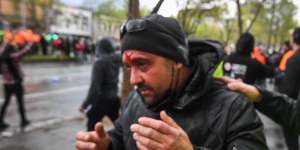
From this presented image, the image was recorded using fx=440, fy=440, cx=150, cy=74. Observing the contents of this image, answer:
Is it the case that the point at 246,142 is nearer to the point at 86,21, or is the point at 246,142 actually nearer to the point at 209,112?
the point at 209,112

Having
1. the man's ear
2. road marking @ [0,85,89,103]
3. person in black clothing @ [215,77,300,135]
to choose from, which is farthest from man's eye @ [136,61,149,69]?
road marking @ [0,85,89,103]

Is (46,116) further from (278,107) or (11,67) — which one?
(278,107)

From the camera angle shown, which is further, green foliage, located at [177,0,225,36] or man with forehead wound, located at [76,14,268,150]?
green foliage, located at [177,0,225,36]

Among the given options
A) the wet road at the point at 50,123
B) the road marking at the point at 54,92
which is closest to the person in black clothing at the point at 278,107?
the wet road at the point at 50,123

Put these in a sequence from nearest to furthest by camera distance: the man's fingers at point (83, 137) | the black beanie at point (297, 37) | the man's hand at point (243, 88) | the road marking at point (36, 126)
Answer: the man's fingers at point (83, 137) < the man's hand at point (243, 88) < the black beanie at point (297, 37) < the road marking at point (36, 126)

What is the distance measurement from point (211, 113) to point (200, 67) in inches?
8.5

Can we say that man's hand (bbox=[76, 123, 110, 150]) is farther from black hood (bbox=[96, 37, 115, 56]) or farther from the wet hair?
the wet hair

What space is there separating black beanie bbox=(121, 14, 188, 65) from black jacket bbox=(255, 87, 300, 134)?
65cm

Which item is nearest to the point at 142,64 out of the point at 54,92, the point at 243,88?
the point at 243,88

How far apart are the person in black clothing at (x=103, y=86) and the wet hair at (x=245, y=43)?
5.33 feet

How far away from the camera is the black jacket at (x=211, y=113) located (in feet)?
5.37

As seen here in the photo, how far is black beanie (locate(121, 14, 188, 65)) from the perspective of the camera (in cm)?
174

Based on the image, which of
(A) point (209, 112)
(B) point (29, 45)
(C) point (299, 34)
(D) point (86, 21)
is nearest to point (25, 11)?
(D) point (86, 21)

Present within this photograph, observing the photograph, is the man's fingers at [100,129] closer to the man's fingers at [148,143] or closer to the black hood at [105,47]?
the man's fingers at [148,143]
